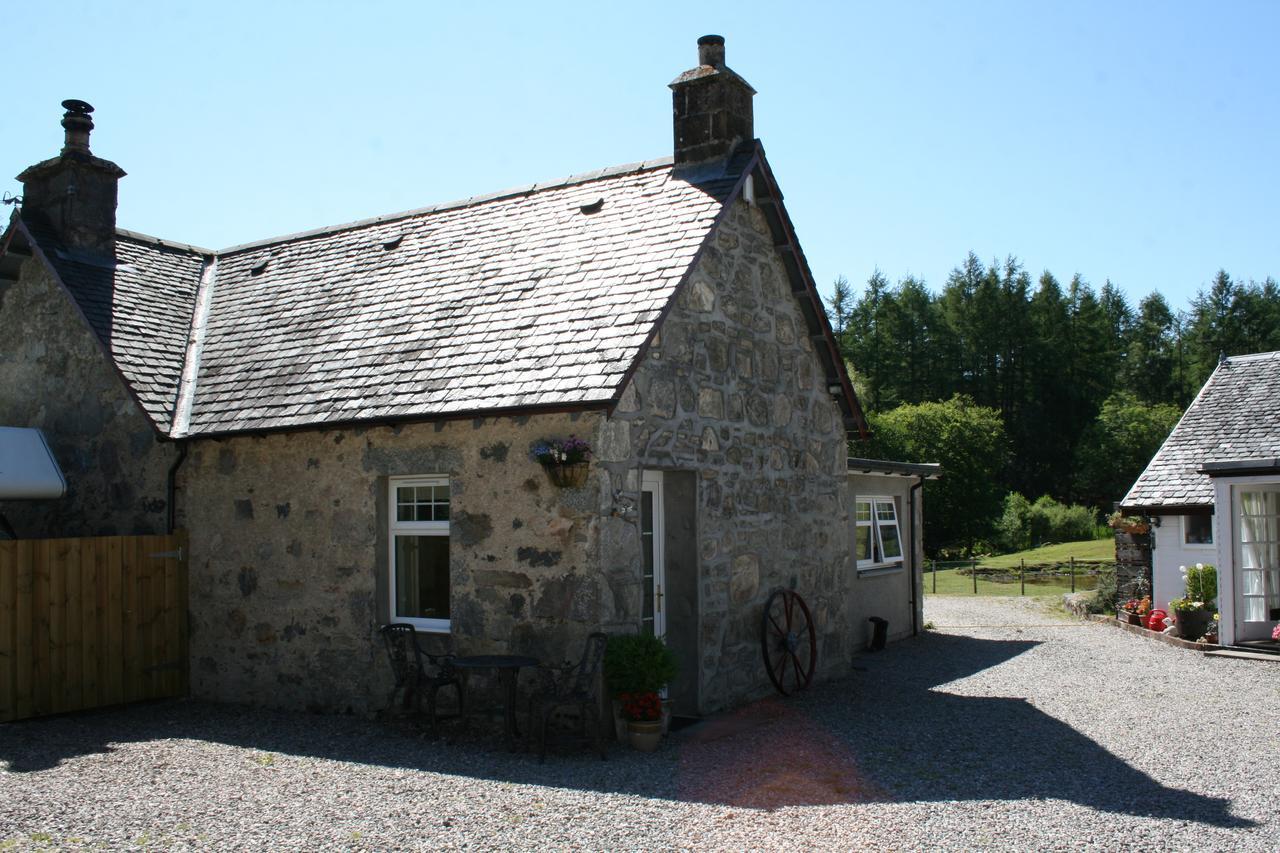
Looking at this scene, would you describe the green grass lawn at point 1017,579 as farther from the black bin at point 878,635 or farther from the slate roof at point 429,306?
the slate roof at point 429,306

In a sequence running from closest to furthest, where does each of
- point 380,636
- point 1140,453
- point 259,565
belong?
point 380,636 → point 259,565 → point 1140,453

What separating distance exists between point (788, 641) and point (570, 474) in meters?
4.00

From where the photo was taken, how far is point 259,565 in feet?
36.4

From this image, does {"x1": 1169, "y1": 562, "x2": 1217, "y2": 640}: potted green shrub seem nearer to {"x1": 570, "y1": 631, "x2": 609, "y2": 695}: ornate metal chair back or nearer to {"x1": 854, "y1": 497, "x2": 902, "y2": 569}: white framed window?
{"x1": 854, "y1": 497, "x2": 902, "y2": 569}: white framed window

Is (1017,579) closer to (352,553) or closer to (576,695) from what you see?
(352,553)

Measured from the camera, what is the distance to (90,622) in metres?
11.0

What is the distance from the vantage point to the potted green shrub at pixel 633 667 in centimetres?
890

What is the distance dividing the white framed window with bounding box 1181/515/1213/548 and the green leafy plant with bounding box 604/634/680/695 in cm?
1268

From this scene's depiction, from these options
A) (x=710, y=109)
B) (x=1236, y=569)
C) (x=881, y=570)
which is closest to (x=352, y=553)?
(x=710, y=109)

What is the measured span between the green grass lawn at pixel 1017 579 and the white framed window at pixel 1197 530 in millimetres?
7423

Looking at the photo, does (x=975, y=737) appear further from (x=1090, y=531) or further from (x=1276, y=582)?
(x=1090, y=531)

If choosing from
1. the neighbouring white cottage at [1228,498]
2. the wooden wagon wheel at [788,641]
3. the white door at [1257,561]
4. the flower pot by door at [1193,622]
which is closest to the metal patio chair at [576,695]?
the wooden wagon wheel at [788,641]

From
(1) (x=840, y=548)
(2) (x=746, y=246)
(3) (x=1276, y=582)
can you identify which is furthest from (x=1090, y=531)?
Result: (2) (x=746, y=246)

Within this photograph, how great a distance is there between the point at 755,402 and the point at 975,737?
4114mm
